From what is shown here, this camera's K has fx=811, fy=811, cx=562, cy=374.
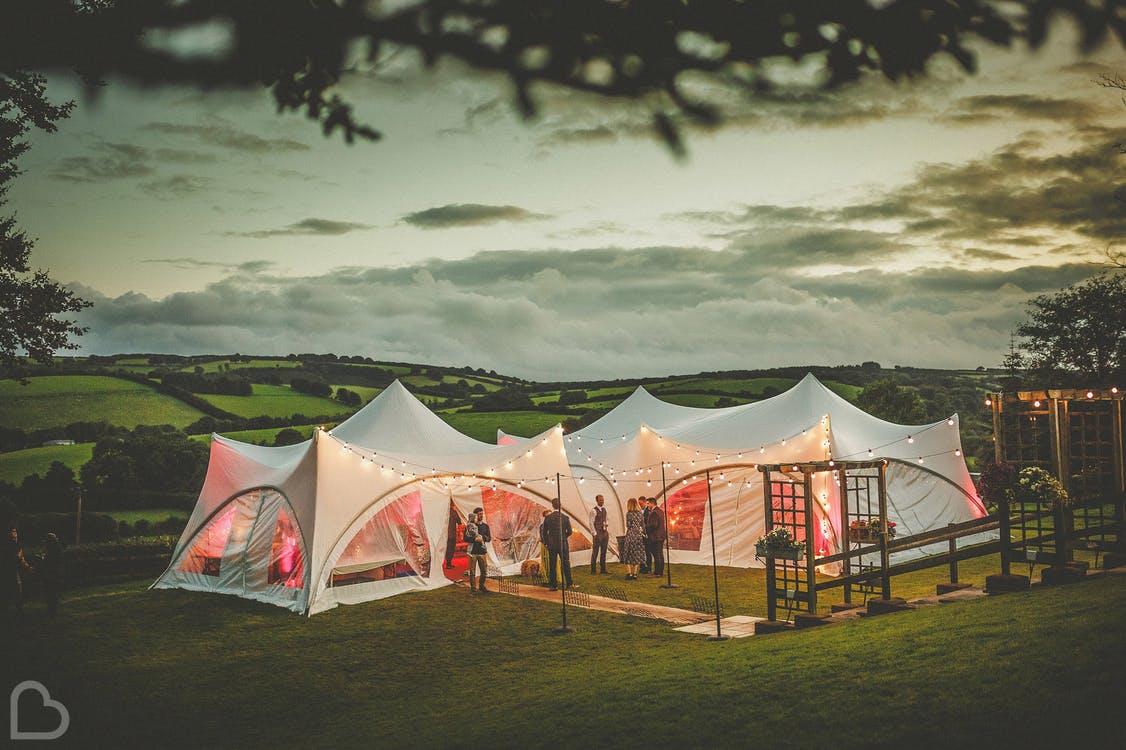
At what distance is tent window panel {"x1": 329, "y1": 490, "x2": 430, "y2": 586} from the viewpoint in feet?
43.4

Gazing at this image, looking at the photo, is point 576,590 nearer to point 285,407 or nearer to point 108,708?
point 108,708

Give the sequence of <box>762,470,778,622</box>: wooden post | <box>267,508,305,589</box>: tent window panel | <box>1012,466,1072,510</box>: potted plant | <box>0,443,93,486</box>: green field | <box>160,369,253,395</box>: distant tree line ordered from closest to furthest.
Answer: <box>762,470,778,622</box>: wooden post < <box>1012,466,1072,510</box>: potted plant < <box>267,508,305,589</box>: tent window panel < <box>0,443,93,486</box>: green field < <box>160,369,253,395</box>: distant tree line

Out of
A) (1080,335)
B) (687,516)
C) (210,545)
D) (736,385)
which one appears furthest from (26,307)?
(1080,335)

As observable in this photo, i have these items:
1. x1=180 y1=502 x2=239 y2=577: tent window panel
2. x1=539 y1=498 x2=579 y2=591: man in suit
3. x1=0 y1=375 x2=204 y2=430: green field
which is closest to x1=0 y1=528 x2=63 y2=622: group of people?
x1=180 y1=502 x2=239 y2=577: tent window panel

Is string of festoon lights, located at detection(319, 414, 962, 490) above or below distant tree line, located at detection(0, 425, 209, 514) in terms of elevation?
above

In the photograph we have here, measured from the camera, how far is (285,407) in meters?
36.3

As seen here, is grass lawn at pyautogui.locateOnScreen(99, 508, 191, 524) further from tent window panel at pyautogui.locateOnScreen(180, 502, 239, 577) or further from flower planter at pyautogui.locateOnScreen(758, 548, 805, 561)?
flower planter at pyautogui.locateOnScreen(758, 548, 805, 561)

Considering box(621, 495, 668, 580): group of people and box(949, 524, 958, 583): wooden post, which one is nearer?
box(949, 524, 958, 583): wooden post

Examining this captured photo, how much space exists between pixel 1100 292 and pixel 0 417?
149 ft

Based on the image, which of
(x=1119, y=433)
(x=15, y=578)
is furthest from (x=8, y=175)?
(x=1119, y=433)

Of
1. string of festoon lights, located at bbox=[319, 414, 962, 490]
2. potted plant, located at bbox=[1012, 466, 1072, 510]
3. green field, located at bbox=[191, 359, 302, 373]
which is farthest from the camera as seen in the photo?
green field, located at bbox=[191, 359, 302, 373]

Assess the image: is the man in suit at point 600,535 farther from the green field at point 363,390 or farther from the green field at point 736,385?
the green field at point 363,390

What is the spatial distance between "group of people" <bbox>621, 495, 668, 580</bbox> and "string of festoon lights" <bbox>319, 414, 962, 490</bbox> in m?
1.04

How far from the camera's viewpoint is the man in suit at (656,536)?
570 inches
